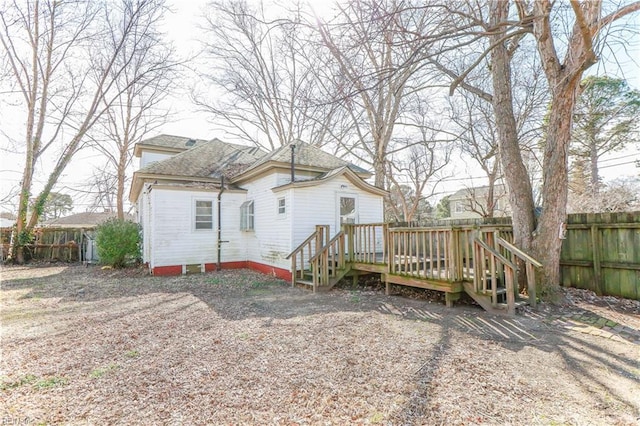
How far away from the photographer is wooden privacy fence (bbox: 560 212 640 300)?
5.85 metres

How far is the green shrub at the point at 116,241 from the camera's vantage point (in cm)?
1132

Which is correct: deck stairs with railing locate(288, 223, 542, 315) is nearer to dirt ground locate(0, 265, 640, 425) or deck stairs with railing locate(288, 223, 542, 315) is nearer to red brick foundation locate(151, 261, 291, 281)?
dirt ground locate(0, 265, 640, 425)

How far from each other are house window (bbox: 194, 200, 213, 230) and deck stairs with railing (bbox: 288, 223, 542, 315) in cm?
431

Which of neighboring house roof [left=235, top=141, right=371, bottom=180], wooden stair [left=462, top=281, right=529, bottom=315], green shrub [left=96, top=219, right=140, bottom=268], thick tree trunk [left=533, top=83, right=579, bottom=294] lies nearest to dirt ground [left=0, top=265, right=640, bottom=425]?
wooden stair [left=462, top=281, right=529, bottom=315]

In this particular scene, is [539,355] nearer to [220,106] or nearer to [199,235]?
[199,235]

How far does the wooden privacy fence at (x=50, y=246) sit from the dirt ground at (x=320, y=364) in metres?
10.3

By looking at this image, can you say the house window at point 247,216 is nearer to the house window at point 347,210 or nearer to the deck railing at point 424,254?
the house window at point 347,210

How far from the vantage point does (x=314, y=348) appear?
13.0ft

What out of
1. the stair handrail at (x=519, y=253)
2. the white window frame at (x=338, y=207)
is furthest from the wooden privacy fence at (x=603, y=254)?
the white window frame at (x=338, y=207)

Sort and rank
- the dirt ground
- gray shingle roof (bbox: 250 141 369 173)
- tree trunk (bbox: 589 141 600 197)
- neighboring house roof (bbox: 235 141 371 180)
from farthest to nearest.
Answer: tree trunk (bbox: 589 141 600 197) → gray shingle roof (bbox: 250 141 369 173) → neighboring house roof (bbox: 235 141 371 180) → the dirt ground

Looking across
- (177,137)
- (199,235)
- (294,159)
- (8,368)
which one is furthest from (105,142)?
(8,368)

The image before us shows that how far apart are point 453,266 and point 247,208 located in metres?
7.63

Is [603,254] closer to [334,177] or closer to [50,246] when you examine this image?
[334,177]

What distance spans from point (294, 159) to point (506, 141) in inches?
233
